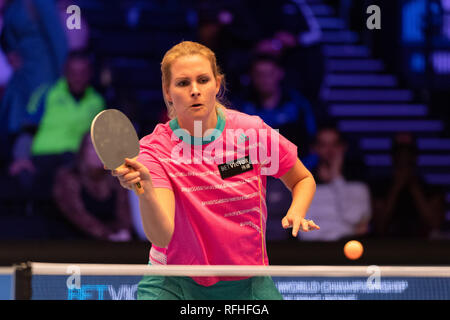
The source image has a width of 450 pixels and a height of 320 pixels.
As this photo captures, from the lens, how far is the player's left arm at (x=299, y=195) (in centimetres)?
310

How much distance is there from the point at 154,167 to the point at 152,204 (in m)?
0.30

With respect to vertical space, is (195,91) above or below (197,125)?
above

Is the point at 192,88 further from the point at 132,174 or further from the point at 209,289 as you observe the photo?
the point at 209,289

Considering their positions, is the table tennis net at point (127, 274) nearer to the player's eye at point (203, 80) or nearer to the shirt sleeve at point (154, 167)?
the shirt sleeve at point (154, 167)

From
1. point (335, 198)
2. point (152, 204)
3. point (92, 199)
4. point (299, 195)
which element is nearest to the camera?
point (152, 204)

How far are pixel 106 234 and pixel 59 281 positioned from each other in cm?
512

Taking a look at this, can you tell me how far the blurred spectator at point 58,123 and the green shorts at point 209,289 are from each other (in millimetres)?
5701

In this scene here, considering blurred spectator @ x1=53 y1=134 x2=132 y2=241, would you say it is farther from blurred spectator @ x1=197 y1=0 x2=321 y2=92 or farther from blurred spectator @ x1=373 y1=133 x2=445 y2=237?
blurred spectator @ x1=373 y1=133 x2=445 y2=237

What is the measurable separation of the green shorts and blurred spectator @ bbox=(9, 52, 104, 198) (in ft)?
18.7

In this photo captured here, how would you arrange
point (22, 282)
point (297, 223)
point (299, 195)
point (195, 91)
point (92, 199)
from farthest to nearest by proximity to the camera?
point (92, 199) → point (299, 195) → point (195, 91) → point (297, 223) → point (22, 282)

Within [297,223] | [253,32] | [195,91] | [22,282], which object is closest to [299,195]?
[297,223]

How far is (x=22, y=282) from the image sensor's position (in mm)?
2750
